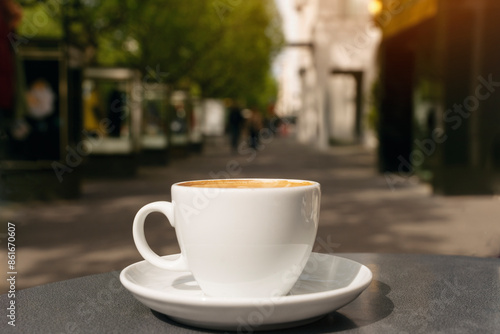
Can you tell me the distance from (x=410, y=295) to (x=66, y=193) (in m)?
10.3

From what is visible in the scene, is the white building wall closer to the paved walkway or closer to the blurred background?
the blurred background

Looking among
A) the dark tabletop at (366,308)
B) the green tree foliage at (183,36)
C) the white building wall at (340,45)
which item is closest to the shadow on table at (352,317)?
the dark tabletop at (366,308)

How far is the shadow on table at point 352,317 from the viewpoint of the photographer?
1020 millimetres

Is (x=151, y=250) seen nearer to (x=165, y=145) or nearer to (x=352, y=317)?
(x=352, y=317)

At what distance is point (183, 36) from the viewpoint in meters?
22.1

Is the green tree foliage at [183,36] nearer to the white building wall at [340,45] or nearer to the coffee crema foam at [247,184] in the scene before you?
the white building wall at [340,45]

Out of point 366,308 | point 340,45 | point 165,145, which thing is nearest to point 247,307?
point 366,308

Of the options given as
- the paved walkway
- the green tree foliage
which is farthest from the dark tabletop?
the green tree foliage

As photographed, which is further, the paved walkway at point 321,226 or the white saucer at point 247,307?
the paved walkway at point 321,226

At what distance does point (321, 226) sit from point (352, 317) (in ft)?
22.7

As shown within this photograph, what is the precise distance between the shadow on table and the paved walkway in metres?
4.36

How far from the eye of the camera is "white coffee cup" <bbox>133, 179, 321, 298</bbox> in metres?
1.05

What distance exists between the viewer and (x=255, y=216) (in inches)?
41.5

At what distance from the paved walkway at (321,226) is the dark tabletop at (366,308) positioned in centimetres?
414
